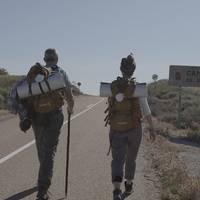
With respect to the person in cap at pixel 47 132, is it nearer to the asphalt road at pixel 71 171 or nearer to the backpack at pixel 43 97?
the backpack at pixel 43 97

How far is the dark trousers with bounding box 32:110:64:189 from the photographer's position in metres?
8.08

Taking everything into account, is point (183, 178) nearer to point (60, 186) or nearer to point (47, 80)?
point (60, 186)

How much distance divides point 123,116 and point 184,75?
753 inches

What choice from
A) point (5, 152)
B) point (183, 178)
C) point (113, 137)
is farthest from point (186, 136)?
point (113, 137)

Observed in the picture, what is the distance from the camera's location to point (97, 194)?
28.7ft

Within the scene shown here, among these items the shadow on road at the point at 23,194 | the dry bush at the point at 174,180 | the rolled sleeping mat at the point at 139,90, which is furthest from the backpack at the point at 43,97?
the dry bush at the point at 174,180

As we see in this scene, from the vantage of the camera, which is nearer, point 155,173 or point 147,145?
point 155,173

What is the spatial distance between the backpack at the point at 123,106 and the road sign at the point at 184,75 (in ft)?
61.6

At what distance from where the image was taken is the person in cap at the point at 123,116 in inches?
316

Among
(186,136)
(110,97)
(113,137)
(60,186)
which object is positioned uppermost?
(110,97)

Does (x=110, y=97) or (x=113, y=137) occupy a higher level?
(x=110, y=97)

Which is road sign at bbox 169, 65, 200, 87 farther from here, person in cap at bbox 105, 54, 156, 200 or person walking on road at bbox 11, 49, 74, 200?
person walking on road at bbox 11, 49, 74, 200

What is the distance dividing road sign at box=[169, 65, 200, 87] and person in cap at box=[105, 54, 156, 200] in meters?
18.7

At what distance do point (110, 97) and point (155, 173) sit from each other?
3.22 metres
